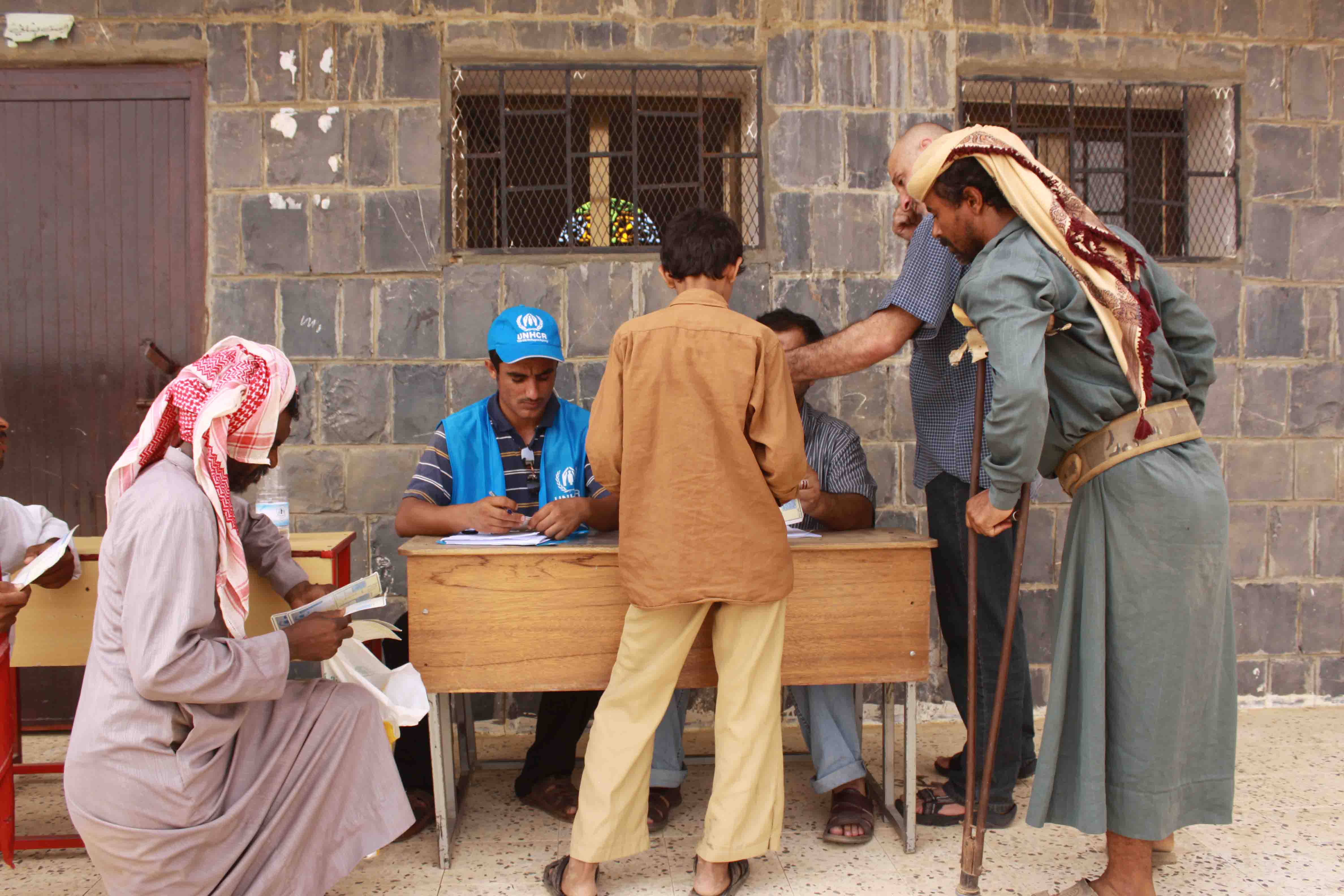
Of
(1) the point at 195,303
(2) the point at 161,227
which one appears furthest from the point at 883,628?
(2) the point at 161,227

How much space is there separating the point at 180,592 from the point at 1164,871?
2.79 m

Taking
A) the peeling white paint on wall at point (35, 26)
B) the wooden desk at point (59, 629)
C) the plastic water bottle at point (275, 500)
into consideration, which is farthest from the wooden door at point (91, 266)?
the wooden desk at point (59, 629)

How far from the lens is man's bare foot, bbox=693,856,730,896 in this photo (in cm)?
267

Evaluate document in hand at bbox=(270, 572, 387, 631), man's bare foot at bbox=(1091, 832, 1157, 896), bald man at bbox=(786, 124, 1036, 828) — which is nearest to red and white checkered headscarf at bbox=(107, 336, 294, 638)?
document in hand at bbox=(270, 572, 387, 631)

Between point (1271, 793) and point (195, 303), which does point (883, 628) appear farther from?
point (195, 303)

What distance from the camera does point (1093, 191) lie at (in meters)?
4.42

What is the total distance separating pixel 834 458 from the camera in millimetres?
3387

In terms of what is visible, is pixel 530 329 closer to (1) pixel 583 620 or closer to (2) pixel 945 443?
(1) pixel 583 620

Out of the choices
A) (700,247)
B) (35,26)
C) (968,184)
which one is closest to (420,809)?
(700,247)

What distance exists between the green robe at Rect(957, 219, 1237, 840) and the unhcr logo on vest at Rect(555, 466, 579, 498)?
4.81 feet

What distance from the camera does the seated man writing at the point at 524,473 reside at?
3232 millimetres

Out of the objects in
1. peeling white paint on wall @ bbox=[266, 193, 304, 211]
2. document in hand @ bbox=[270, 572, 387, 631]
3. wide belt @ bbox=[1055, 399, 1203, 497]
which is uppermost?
peeling white paint on wall @ bbox=[266, 193, 304, 211]

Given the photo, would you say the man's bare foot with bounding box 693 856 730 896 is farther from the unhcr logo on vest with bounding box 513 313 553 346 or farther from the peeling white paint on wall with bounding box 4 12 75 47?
the peeling white paint on wall with bounding box 4 12 75 47

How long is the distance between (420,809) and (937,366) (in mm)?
2253
